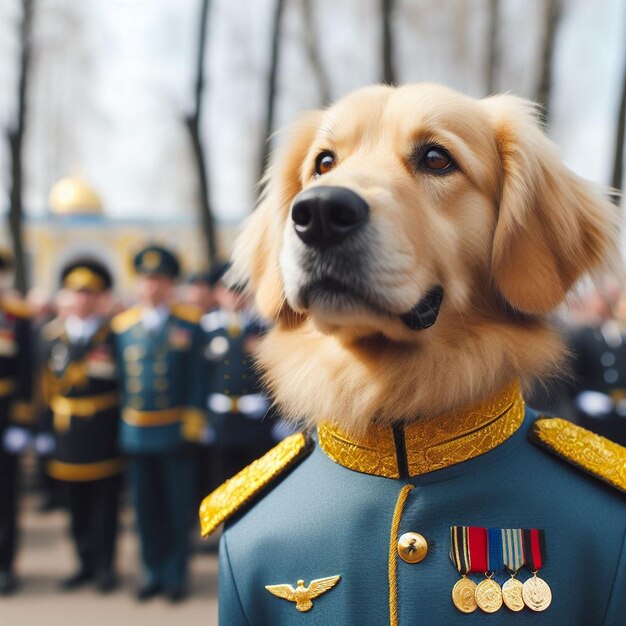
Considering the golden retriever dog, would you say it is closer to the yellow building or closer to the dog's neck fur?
the dog's neck fur

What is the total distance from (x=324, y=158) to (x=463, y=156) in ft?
1.46

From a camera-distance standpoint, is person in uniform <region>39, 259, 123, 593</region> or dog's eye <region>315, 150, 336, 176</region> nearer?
dog's eye <region>315, 150, 336, 176</region>

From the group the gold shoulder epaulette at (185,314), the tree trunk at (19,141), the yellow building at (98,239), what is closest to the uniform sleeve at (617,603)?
the gold shoulder epaulette at (185,314)

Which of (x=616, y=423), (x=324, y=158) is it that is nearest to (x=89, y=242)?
(x=616, y=423)

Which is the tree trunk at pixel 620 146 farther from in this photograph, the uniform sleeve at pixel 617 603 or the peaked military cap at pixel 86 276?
the uniform sleeve at pixel 617 603

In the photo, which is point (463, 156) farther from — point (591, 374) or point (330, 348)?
point (591, 374)

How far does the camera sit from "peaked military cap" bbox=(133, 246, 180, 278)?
18.8 ft

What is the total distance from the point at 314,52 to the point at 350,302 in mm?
14525

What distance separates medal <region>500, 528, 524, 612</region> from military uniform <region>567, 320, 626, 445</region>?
4.83 metres

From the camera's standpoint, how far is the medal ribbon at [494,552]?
157 cm

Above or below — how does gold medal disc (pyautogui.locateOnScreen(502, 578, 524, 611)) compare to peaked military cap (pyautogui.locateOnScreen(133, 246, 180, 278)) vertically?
above

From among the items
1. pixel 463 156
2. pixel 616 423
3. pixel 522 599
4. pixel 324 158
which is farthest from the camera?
pixel 616 423

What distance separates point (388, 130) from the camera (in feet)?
6.41

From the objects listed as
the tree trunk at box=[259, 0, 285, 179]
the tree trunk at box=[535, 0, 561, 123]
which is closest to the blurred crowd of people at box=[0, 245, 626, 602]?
the tree trunk at box=[259, 0, 285, 179]
